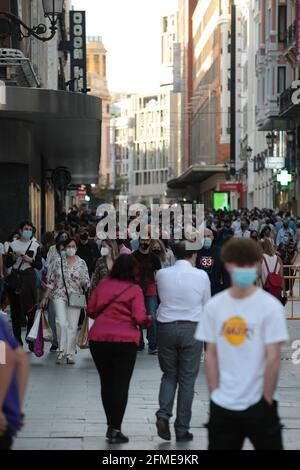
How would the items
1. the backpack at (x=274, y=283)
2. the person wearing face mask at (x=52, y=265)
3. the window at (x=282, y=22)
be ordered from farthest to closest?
the window at (x=282, y=22) → the backpack at (x=274, y=283) → the person wearing face mask at (x=52, y=265)

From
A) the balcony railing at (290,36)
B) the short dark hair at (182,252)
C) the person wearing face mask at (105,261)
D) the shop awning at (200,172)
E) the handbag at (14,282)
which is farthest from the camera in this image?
the shop awning at (200,172)

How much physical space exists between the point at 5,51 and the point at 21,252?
5.04m

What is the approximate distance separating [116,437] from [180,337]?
93 centimetres

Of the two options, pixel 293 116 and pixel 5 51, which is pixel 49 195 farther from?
pixel 5 51

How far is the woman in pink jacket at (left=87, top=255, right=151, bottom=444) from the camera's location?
9.95m

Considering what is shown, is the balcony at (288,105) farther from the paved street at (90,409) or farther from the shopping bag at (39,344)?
the paved street at (90,409)

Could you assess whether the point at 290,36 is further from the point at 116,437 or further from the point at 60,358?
the point at 116,437

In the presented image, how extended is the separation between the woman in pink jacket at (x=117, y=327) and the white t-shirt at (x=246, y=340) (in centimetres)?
337

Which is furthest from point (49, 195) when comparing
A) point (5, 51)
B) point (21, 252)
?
point (21, 252)

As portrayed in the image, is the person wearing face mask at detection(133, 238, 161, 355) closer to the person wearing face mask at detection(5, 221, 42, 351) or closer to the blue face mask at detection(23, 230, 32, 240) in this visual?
the person wearing face mask at detection(5, 221, 42, 351)

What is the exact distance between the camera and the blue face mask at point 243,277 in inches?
254

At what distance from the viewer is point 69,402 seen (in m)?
12.2

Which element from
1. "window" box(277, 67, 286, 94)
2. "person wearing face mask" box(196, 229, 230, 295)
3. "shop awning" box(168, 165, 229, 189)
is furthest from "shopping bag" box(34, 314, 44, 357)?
"shop awning" box(168, 165, 229, 189)

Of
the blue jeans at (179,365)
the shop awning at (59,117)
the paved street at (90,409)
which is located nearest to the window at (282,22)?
the shop awning at (59,117)
